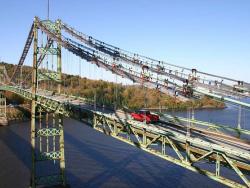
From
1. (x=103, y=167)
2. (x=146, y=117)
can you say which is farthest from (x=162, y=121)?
(x=103, y=167)

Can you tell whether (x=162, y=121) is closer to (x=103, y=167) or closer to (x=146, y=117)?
(x=146, y=117)

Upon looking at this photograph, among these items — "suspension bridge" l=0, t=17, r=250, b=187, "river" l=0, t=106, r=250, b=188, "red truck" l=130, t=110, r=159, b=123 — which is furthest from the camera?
"river" l=0, t=106, r=250, b=188

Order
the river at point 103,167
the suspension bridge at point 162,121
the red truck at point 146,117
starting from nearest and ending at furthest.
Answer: the suspension bridge at point 162,121 → the red truck at point 146,117 → the river at point 103,167

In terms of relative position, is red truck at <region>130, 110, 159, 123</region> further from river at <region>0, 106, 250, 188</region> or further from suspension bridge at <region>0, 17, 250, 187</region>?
river at <region>0, 106, 250, 188</region>

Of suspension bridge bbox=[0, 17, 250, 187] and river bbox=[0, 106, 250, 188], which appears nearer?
suspension bridge bbox=[0, 17, 250, 187]

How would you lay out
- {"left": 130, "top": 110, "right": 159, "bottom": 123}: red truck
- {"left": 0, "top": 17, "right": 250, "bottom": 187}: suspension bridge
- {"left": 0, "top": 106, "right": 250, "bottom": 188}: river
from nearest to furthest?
{"left": 0, "top": 17, "right": 250, "bottom": 187}: suspension bridge → {"left": 130, "top": 110, "right": 159, "bottom": 123}: red truck → {"left": 0, "top": 106, "right": 250, "bottom": 188}: river

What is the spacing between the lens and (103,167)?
4500cm

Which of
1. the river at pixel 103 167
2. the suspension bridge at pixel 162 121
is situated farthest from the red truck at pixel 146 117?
the river at pixel 103 167

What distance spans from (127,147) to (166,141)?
31.7 meters

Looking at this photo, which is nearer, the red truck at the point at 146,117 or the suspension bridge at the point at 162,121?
the suspension bridge at the point at 162,121

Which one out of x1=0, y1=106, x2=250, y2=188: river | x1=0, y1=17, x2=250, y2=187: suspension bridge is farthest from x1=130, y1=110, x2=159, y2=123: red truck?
x1=0, y1=106, x2=250, y2=188: river

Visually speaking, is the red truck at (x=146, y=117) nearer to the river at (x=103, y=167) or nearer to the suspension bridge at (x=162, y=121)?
the suspension bridge at (x=162, y=121)

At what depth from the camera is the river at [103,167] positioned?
39188mm

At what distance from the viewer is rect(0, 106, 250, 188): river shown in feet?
129
